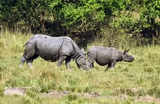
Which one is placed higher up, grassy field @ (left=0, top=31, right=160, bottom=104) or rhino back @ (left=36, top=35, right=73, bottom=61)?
rhino back @ (left=36, top=35, right=73, bottom=61)

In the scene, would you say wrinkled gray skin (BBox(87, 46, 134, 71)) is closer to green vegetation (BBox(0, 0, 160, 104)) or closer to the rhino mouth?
green vegetation (BBox(0, 0, 160, 104))

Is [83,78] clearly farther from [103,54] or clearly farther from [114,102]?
[103,54]

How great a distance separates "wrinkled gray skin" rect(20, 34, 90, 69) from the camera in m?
12.8

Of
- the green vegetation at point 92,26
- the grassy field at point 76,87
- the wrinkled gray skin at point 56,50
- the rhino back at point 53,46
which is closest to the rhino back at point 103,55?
the green vegetation at point 92,26

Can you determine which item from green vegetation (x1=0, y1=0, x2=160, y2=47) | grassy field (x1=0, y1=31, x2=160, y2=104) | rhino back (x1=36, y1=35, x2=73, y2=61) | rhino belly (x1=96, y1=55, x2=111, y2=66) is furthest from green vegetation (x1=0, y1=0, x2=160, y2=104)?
grassy field (x1=0, y1=31, x2=160, y2=104)

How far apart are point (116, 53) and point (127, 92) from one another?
513 cm

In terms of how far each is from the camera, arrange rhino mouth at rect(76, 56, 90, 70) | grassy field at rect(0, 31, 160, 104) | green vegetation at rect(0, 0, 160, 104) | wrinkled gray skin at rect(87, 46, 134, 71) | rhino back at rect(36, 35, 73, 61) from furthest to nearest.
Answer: green vegetation at rect(0, 0, 160, 104), wrinkled gray skin at rect(87, 46, 134, 71), rhino mouth at rect(76, 56, 90, 70), rhino back at rect(36, 35, 73, 61), grassy field at rect(0, 31, 160, 104)

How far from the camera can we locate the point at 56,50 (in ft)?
42.3

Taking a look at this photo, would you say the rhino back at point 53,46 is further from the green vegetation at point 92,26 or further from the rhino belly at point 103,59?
the rhino belly at point 103,59

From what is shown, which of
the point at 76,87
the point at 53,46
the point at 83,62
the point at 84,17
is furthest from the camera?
the point at 84,17

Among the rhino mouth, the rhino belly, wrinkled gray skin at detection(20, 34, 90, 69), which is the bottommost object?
the rhino belly

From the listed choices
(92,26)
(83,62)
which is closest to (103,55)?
(83,62)

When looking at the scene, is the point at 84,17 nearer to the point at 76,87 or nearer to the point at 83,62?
the point at 83,62

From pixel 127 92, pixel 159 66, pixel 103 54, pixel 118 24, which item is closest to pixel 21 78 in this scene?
pixel 127 92
